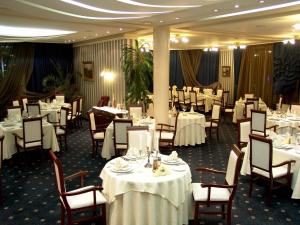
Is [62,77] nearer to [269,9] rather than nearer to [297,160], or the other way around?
[269,9]

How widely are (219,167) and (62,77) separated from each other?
908cm

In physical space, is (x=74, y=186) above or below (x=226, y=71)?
below

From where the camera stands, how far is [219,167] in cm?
647

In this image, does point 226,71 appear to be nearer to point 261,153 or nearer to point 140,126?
point 140,126

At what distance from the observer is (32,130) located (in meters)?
6.60

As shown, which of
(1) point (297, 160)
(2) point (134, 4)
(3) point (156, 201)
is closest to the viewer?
(3) point (156, 201)

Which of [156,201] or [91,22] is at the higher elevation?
[91,22]

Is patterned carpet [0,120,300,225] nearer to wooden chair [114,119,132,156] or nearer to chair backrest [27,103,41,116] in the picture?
wooden chair [114,119,132,156]

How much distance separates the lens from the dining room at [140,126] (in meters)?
3.93

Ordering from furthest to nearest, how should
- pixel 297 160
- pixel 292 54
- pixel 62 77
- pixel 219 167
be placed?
pixel 62 77 → pixel 292 54 → pixel 219 167 → pixel 297 160

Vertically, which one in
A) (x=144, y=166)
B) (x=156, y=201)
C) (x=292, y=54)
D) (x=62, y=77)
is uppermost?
(x=292, y=54)

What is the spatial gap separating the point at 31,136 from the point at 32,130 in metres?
0.14

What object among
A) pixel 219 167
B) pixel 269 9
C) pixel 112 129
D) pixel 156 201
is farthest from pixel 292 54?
pixel 156 201

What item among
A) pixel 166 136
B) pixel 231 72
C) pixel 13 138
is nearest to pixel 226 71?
pixel 231 72
